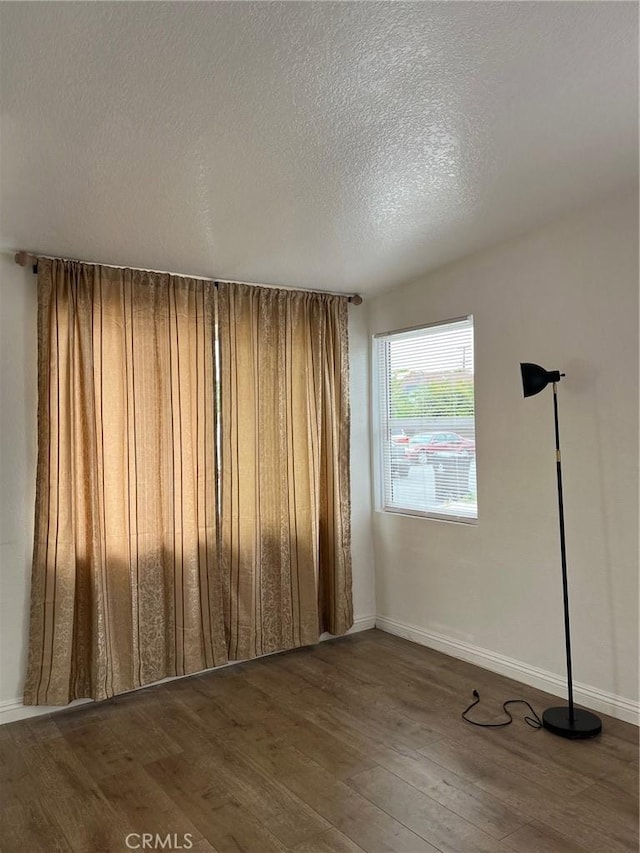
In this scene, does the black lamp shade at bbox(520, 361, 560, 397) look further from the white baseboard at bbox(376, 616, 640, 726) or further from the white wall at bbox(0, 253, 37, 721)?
the white wall at bbox(0, 253, 37, 721)

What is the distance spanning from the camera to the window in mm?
4090

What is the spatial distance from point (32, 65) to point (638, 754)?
11.3 ft

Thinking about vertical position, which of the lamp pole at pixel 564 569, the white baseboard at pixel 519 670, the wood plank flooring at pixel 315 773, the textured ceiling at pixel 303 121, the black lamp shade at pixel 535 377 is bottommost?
the wood plank flooring at pixel 315 773

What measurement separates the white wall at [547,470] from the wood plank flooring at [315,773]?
0.90 ft

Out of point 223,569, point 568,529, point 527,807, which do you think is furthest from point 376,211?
point 527,807

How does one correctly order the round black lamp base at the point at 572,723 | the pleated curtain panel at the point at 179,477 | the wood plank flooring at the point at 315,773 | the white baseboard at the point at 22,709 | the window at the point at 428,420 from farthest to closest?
the window at the point at 428,420, the pleated curtain panel at the point at 179,477, the white baseboard at the point at 22,709, the round black lamp base at the point at 572,723, the wood plank flooring at the point at 315,773

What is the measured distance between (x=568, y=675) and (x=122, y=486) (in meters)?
2.53

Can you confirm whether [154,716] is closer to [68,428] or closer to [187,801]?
[187,801]

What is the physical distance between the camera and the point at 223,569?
4.07 m

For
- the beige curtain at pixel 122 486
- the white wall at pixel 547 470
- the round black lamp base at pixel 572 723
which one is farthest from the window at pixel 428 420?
the beige curtain at pixel 122 486

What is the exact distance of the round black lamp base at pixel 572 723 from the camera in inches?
117

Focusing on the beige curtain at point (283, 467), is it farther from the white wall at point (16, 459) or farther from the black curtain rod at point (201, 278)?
the white wall at point (16, 459)

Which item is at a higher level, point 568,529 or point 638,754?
point 568,529

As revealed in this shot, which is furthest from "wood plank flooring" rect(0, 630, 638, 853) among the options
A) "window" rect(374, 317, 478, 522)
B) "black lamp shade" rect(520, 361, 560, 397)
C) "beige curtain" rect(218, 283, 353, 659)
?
"black lamp shade" rect(520, 361, 560, 397)
